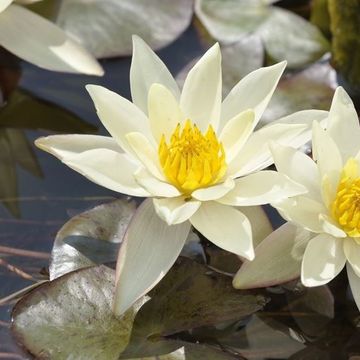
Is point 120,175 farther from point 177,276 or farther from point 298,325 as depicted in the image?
point 298,325

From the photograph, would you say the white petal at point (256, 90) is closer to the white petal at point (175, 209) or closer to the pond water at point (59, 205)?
the white petal at point (175, 209)

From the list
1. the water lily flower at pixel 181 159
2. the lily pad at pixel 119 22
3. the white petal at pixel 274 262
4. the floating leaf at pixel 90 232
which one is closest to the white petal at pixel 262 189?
the water lily flower at pixel 181 159

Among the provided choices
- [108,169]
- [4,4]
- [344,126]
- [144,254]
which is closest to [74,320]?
[144,254]

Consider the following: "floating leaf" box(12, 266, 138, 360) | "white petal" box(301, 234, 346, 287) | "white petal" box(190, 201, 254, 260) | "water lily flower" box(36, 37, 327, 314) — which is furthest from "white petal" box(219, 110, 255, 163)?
"floating leaf" box(12, 266, 138, 360)

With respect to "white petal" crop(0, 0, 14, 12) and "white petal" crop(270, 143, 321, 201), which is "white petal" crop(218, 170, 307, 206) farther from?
"white petal" crop(0, 0, 14, 12)

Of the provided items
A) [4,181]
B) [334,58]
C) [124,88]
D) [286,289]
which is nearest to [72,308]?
[286,289]
